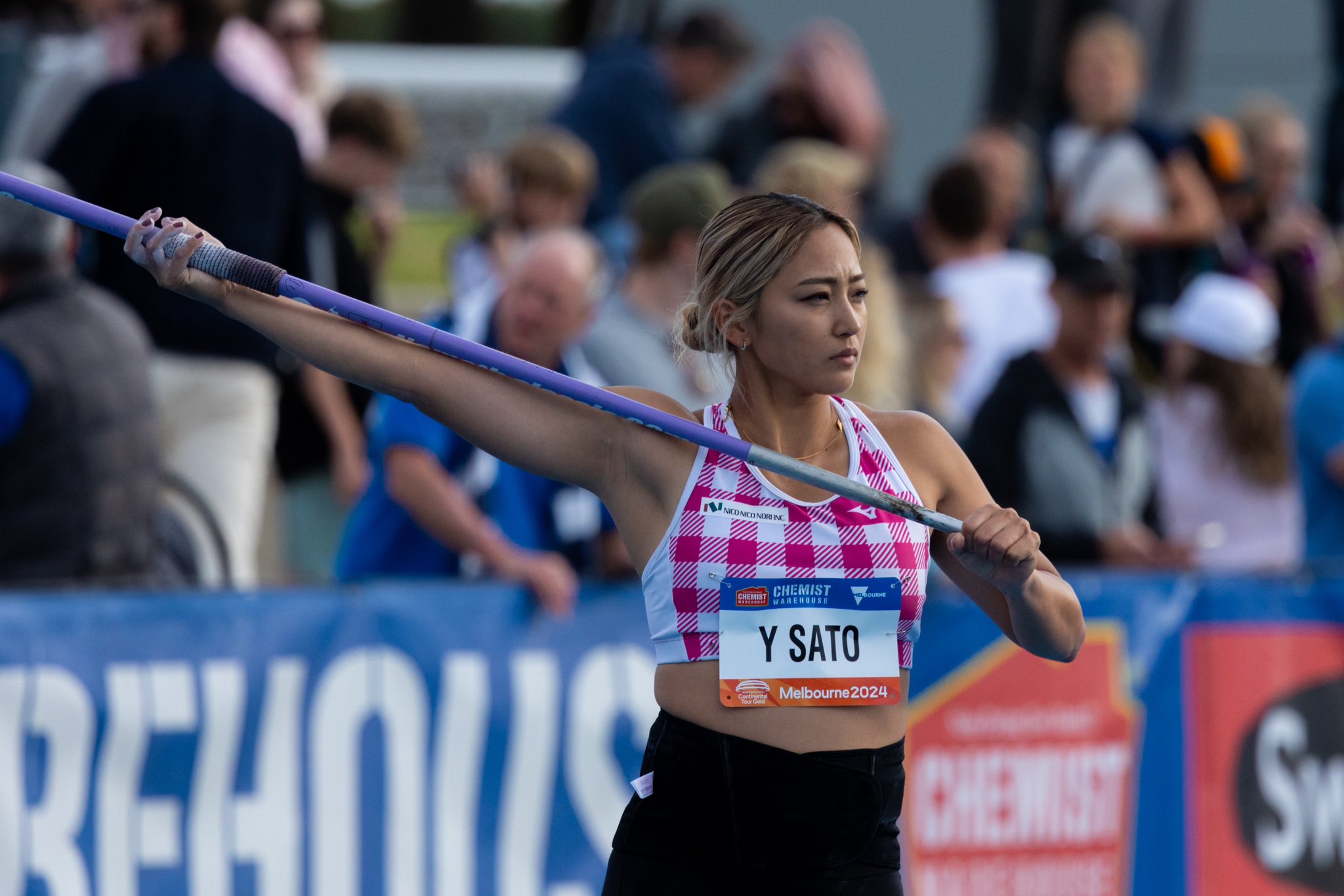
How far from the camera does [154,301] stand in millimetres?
6684

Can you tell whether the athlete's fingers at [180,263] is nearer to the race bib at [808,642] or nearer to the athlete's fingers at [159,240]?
the athlete's fingers at [159,240]

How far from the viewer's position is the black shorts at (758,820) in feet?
10.2

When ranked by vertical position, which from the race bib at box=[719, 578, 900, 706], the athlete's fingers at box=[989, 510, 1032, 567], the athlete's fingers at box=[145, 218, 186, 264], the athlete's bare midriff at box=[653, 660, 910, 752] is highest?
the athlete's fingers at box=[145, 218, 186, 264]

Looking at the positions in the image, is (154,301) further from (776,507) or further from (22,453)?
(776,507)

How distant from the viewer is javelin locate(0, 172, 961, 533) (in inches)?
119

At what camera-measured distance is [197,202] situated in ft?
21.9

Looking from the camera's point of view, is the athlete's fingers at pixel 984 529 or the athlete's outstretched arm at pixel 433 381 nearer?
the athlete's fingers at pixel 984 529

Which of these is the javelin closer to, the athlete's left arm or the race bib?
the athlete's left arm

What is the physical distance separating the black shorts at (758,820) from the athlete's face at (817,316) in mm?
623

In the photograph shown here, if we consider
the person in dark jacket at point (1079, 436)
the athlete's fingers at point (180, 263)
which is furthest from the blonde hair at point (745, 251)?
the person in dark jacket at point (1079, 436)

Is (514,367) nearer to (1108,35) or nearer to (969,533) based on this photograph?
(969,533)

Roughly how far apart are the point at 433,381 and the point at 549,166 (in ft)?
14.0

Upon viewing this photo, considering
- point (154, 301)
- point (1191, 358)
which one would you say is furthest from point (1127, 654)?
point (154, 301)

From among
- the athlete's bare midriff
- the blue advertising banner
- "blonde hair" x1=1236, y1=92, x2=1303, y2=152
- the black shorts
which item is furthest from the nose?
"blonde hair" x1=1236, y1=92, x2=1303, y2=152
